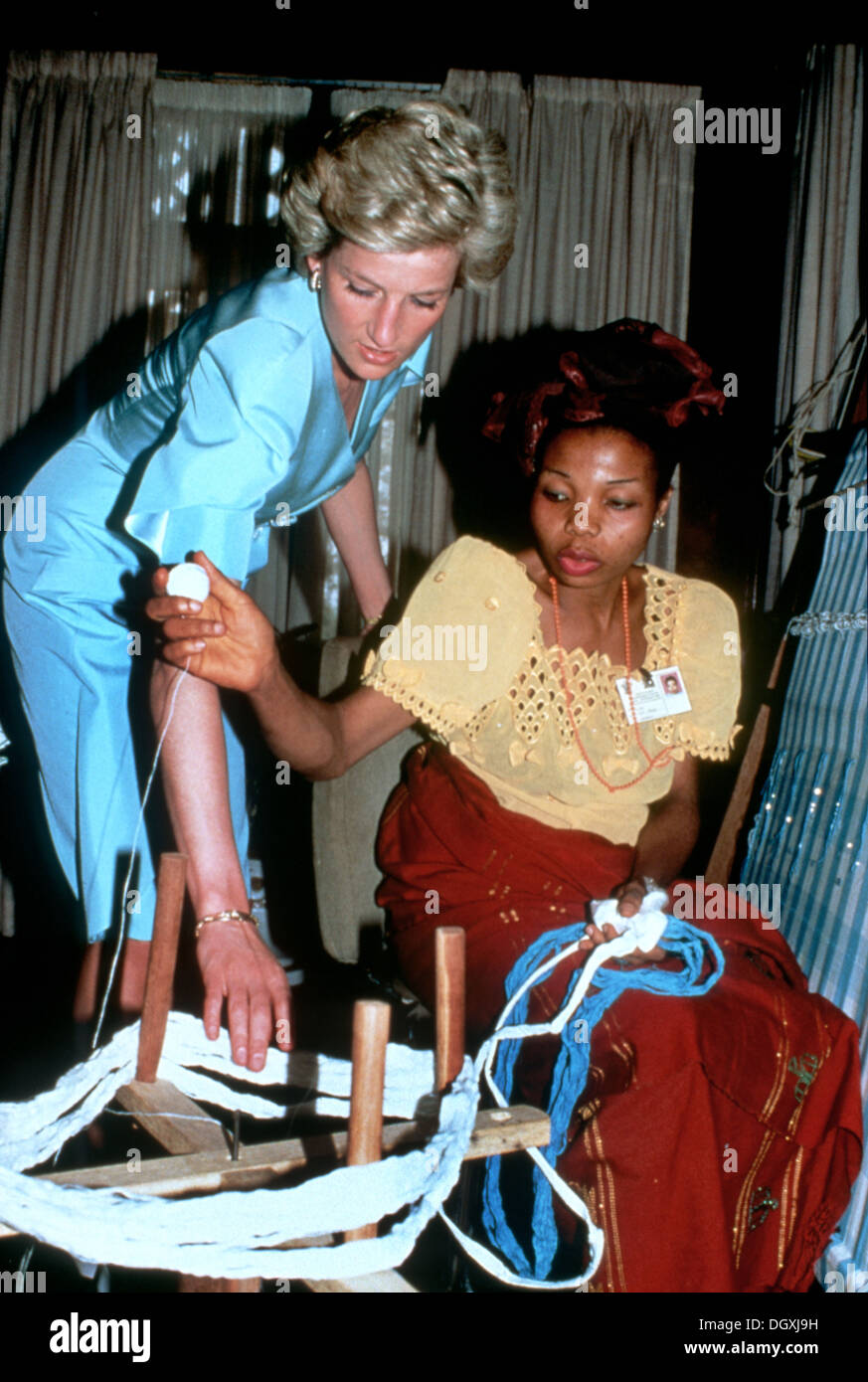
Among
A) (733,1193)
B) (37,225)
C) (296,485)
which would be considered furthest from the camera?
(37,225)

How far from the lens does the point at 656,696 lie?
1.92 m

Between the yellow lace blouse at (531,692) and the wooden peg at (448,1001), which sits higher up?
the yellow lace blouse at (531,692)

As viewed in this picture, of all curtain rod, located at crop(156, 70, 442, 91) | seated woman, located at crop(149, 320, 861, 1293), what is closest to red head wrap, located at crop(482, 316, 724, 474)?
seated woman, located at crop(149, 320, 861, 1293)

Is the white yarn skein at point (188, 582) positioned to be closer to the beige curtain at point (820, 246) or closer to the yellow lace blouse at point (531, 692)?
the yellow lace blouse at point (531, 692)

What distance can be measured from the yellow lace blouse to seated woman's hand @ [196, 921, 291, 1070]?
1.96ft

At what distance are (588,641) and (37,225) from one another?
333cm

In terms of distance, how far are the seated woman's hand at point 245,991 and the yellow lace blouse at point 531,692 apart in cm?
60

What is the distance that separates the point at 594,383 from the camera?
1761 mm

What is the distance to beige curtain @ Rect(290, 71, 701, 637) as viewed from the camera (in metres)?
3.97

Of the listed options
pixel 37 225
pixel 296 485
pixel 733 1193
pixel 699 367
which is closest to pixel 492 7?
pixel 37 225


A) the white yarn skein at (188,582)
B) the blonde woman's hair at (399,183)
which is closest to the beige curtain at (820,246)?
the blonde woman's hair at (399,183)

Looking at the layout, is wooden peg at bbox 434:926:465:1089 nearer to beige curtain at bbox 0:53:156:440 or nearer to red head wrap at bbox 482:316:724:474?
red head wrap at bbox 482:316:724:474

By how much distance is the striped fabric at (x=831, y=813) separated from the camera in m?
1.80

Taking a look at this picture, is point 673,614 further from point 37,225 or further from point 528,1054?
point 37,225
